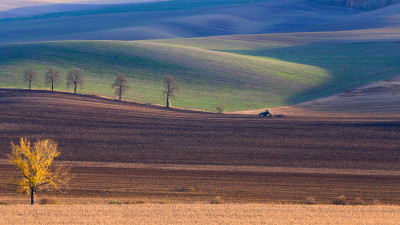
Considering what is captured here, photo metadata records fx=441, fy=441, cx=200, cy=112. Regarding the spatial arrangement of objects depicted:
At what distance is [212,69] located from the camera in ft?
253

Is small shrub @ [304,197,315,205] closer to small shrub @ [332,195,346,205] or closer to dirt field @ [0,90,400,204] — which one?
dirt field @ [0,90,400,204]

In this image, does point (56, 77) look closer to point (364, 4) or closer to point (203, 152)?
point (203, 152)

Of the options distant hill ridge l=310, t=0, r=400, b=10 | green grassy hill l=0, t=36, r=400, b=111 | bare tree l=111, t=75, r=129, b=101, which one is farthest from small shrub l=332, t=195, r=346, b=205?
distant hill ridge l=310, t=0, r=400, b=10

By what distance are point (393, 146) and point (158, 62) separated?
50.6 metres

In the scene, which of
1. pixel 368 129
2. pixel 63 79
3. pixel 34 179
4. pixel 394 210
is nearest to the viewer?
pixel 394 210

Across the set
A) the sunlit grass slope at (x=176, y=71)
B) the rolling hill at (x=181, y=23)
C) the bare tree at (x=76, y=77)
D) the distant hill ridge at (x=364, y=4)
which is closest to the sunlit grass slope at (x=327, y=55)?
the sunlit grass slope at (x=176, y=71)

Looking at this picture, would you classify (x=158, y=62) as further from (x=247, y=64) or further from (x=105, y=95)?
(x=105, y=95)

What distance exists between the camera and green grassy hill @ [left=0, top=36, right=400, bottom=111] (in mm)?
63344

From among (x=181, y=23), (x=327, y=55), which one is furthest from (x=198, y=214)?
(x=181, y=23)

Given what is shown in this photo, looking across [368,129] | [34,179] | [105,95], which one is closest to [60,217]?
[34,179]

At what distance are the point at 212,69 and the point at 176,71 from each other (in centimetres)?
640

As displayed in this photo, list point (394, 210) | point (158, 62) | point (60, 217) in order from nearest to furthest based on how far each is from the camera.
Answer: point (60, 217), point (394, 210), point (158, 62)

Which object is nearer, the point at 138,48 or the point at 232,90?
the point at 232,90

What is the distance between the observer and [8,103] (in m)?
47.5
